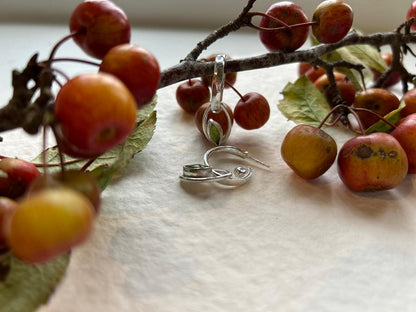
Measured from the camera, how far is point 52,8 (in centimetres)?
105

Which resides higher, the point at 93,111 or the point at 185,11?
the point at 93,111

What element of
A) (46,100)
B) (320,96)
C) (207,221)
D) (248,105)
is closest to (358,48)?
(320,96)

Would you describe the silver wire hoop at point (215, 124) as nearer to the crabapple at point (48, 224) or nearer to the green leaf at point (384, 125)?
the green leaf at point (384, 125)

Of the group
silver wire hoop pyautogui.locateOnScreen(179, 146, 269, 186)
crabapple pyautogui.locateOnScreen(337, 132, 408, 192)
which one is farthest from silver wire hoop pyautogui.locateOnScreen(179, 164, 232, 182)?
crabapple pyautogui.locateOnScreen(337, 132, 408, 192)

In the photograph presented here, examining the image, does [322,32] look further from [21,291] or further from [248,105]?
[21,291]

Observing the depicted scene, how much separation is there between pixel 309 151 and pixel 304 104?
127 mm

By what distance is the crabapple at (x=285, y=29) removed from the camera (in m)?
0.57

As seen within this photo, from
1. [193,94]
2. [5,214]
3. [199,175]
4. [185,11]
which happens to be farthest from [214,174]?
[185,11]

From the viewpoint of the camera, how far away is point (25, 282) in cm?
35

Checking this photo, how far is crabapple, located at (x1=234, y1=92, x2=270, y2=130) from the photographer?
60 cm

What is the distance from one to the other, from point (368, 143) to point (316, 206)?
0.27 feet

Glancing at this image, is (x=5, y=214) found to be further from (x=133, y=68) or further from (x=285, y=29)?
(x=285, y=29)

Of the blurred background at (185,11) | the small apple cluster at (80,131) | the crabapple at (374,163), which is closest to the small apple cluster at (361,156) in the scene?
the crabapple at (374,163)

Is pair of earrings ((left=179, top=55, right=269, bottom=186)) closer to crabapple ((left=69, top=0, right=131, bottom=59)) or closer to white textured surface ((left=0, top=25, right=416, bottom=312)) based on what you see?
white textured surface ((left=0, top=25, right=416, bottom=312))
